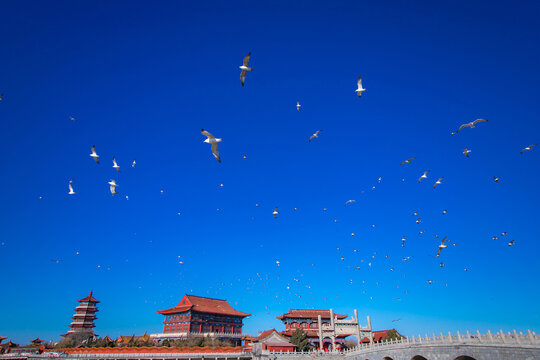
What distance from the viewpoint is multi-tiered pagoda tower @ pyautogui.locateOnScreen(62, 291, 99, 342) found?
6622 centimetres

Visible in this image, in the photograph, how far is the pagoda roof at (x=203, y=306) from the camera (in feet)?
200

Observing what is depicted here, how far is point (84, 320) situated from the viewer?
6912cm

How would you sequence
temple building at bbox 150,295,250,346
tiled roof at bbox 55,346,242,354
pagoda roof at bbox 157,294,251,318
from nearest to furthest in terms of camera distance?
tiled roof at bbox 55,346,242,354 → temple building at bbox 150,295,250,346 → pagoda roof at bbox 157,294,251,318

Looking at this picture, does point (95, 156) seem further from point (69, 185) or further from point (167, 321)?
point (167, 321)

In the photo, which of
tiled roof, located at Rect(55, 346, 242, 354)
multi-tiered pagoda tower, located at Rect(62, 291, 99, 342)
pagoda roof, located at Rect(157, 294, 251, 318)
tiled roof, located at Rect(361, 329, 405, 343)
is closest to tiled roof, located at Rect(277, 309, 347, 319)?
tiled roof, located at Rect(361, 329, 405, 343)

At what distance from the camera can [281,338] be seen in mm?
56094

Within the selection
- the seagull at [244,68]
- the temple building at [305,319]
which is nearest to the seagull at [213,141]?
the seagull at [244,68]

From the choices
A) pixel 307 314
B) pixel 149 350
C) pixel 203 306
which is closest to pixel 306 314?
pixel 307 314

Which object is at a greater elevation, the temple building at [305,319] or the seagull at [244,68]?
the seagull at [244,68]

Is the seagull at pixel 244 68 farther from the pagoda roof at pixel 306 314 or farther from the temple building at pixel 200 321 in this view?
the pagoda roof at pixel 306 314

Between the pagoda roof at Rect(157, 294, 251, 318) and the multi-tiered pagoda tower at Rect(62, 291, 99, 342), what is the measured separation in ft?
56.3

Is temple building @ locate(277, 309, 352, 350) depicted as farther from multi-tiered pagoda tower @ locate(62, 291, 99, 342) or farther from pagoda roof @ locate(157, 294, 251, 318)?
multi-tiered pagoda tower @ locate(62, 291, 99, 342)

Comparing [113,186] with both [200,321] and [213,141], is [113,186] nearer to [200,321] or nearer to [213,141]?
[213,141]

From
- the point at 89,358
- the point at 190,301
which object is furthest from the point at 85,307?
the point at 89,358
